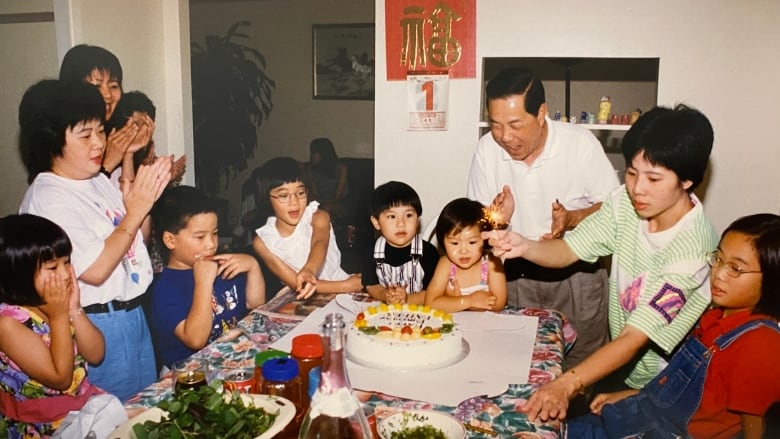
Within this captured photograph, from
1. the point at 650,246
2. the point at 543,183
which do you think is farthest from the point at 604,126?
the point at 650,246

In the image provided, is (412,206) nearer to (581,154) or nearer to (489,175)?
(489,175)

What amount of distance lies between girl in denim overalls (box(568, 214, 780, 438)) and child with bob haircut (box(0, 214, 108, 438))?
114 cm

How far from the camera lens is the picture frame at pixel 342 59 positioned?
2.11 meters

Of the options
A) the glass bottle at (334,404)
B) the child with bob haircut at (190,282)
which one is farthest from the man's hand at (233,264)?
the glass bottle at (334,404)

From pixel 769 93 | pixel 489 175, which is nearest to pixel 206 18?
pixel 489 175

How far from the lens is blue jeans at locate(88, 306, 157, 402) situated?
154cm

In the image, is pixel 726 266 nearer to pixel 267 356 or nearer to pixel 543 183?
pixel 543 183

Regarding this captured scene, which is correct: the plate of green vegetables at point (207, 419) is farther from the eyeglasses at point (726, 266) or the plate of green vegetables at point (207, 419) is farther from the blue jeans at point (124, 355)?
the eyeglasses at point (726, 266)

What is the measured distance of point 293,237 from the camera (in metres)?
2.06

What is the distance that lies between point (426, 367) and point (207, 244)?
76 centimetres

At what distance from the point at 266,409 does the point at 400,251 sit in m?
1.11

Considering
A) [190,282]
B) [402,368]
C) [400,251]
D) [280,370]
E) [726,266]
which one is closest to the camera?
[280,370]

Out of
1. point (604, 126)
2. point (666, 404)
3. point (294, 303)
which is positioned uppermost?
point (604, 126)

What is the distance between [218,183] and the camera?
1.96 meters
